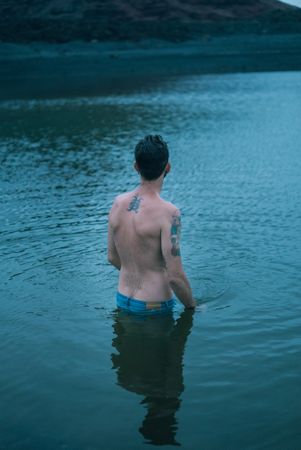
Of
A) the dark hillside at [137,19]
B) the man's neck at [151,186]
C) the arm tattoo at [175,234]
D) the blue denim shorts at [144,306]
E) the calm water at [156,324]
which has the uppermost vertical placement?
the dark hillside at [137,19]

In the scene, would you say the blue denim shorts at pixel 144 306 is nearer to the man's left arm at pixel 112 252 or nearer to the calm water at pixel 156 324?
the calm water at pixel 156 324

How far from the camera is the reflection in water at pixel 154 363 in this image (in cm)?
480

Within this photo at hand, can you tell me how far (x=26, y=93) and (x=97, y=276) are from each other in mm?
32629

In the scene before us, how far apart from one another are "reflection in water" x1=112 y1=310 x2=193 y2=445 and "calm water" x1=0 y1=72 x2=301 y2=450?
0.01 metres

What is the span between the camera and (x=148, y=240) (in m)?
5.51

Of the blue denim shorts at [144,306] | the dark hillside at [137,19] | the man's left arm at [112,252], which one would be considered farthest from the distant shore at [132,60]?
the blue denim shorts at [144,306]

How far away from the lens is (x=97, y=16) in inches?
2709

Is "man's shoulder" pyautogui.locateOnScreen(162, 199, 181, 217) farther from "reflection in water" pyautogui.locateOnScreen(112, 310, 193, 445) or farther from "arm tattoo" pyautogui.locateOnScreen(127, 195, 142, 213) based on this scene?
"reflection in water" pyautogui.locateOnScreen(112, 310, 193, 445)

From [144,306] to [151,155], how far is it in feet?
4.51

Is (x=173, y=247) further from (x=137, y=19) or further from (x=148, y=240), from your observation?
(x=137, y=19)

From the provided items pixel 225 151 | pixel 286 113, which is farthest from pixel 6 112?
pixel 225 151

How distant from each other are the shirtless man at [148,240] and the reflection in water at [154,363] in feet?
0.74

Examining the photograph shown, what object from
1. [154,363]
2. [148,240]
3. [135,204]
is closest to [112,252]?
[148,240]

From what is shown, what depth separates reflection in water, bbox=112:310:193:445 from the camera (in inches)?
189
